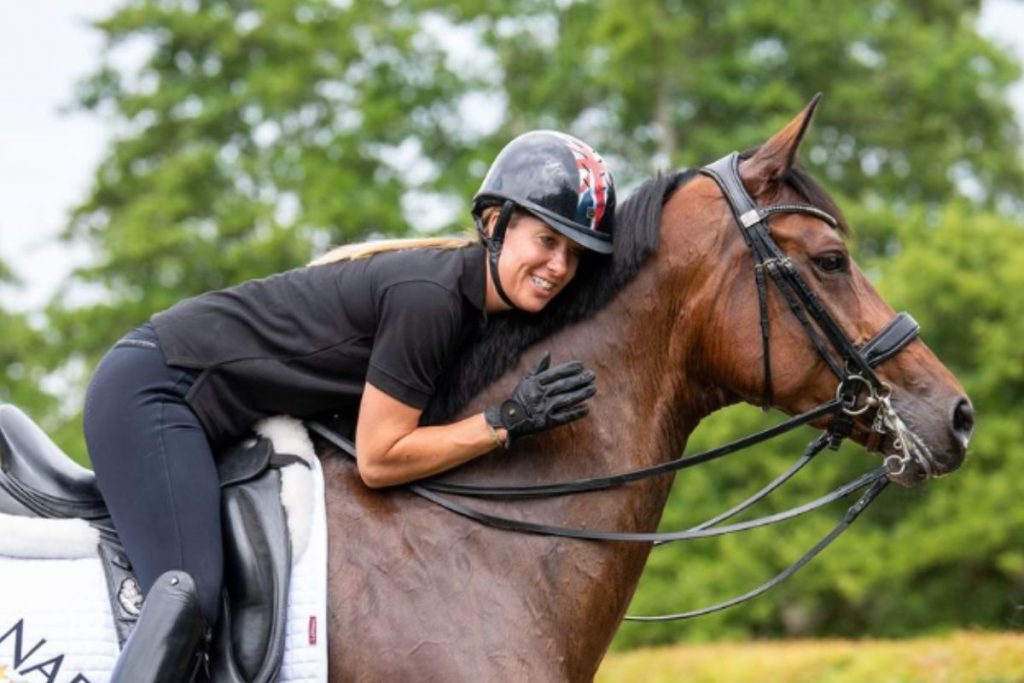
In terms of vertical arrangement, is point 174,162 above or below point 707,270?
above

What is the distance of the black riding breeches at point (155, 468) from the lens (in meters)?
4.66

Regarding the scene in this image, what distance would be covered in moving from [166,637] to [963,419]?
285 cm

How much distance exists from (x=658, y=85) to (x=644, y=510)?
27187 millimetres

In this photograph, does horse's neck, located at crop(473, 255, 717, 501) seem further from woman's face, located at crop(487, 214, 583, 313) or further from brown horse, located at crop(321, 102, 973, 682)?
woman's face, located at crop(487, 214, 583, 313)

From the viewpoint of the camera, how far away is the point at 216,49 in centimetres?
3388

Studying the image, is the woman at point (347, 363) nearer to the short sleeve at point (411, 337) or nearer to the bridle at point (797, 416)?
the short sleeve at point (411, 337)

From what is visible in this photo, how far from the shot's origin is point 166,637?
4441mm

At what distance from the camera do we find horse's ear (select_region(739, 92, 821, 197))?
206 inches

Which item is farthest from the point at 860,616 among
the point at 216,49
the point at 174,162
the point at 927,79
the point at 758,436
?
the point at 758,436

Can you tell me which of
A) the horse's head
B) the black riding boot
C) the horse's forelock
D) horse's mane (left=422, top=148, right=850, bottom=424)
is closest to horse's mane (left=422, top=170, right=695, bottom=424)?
horse's mane (left=422, top=148, right=850, bottom=424)

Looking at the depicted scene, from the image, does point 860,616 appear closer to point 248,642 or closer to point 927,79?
point 927,79

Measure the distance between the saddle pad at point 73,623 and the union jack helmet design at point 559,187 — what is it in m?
1.45

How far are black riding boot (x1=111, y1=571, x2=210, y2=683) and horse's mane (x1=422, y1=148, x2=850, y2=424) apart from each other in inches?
43.7

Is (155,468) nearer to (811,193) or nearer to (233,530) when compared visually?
(233,530)
